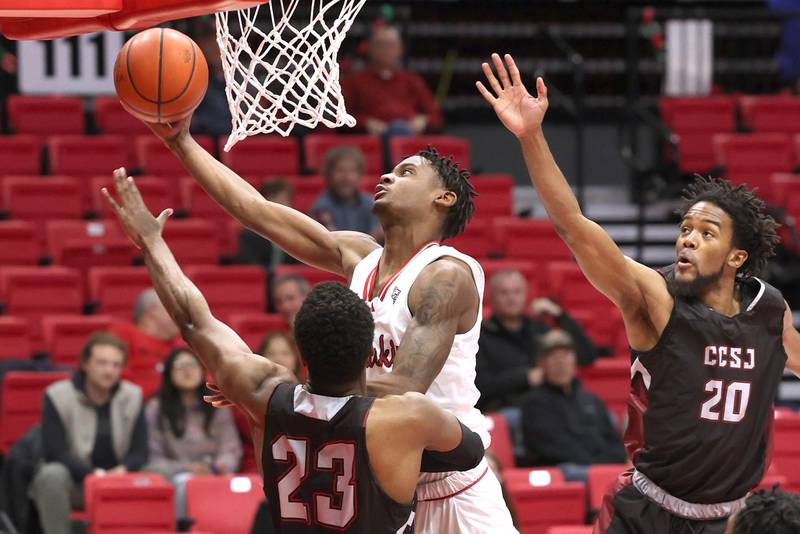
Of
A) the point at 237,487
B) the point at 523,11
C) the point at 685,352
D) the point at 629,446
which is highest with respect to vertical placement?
the point at 523,11

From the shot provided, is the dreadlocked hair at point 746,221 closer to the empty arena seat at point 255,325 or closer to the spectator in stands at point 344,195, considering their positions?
the empty arena seat at point 255,325

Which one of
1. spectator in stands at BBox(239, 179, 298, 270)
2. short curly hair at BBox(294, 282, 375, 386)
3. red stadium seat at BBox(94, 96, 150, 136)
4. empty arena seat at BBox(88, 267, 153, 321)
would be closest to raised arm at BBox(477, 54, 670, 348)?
short curly hair at BBox(294, 282, 375, 386)

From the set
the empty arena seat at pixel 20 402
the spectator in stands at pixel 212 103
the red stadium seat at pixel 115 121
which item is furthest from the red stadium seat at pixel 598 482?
the red stadium seat at pixel 115 121

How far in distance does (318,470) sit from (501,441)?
417 cm

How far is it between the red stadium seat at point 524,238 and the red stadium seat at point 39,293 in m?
2.86

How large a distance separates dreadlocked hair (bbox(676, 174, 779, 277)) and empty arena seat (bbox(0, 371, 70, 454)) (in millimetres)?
4458

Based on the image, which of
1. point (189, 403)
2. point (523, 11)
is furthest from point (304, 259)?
point (523, 11)

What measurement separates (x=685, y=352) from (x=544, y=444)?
11.2 feet

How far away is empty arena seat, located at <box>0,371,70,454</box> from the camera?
7.97 metres

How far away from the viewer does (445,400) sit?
455 centimetres

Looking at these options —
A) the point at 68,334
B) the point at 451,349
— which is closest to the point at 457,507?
the point at 451,349

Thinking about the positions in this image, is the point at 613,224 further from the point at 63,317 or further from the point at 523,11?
the point at 63,317

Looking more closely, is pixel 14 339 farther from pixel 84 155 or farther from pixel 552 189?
pixel 552 189

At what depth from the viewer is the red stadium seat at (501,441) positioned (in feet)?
25.7
